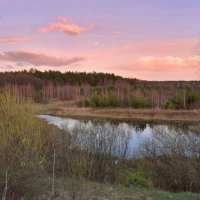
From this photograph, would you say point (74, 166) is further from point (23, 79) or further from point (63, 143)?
point (23, 79)

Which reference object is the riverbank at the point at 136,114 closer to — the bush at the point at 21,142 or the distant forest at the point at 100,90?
the distant forest at the point at 100,90

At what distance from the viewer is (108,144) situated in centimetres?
1639

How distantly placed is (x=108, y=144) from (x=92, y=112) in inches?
2057

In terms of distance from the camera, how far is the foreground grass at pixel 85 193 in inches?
385

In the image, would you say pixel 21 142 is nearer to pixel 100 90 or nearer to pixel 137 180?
pixel 137 180

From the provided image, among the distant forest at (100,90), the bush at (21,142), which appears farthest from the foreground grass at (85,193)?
the distant forest at (100,90)

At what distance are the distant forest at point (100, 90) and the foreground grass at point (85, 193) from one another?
7.07m

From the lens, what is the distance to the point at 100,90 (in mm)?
113000

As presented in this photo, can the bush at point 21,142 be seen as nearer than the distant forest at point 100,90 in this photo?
Yes

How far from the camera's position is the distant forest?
230 ft

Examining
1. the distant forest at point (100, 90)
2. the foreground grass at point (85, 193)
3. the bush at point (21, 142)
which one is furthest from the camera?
the distant forest at point (100, 90)

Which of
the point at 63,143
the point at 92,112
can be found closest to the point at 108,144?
the point at 63,143

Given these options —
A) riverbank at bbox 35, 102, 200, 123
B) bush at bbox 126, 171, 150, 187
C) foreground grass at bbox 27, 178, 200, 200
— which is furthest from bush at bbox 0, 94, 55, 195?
riverbank at bbox 35, 102, 200, 123

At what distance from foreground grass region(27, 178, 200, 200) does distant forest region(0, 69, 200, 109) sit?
707 cm
